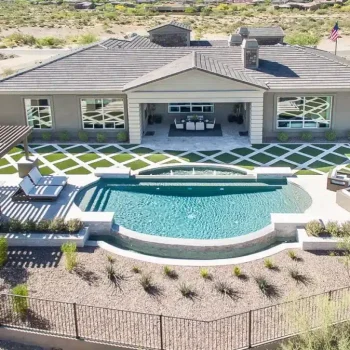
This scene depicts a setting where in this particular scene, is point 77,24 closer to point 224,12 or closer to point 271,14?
point 224,12

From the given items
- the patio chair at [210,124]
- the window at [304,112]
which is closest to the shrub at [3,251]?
the patio chair at [210,124]

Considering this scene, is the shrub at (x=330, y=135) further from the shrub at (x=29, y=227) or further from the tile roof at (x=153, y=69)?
the shrub at (x=29, y=227)

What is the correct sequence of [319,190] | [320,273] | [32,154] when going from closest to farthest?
[320,273] → [319,190] → [32,154]

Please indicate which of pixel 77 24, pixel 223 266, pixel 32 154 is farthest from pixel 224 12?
pixel 223 266

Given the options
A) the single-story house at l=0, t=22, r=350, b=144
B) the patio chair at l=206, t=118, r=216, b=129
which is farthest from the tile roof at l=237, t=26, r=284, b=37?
the patio chair at l=206, t=118, r=216, b=129

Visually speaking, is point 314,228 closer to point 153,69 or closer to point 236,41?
point 153,69
